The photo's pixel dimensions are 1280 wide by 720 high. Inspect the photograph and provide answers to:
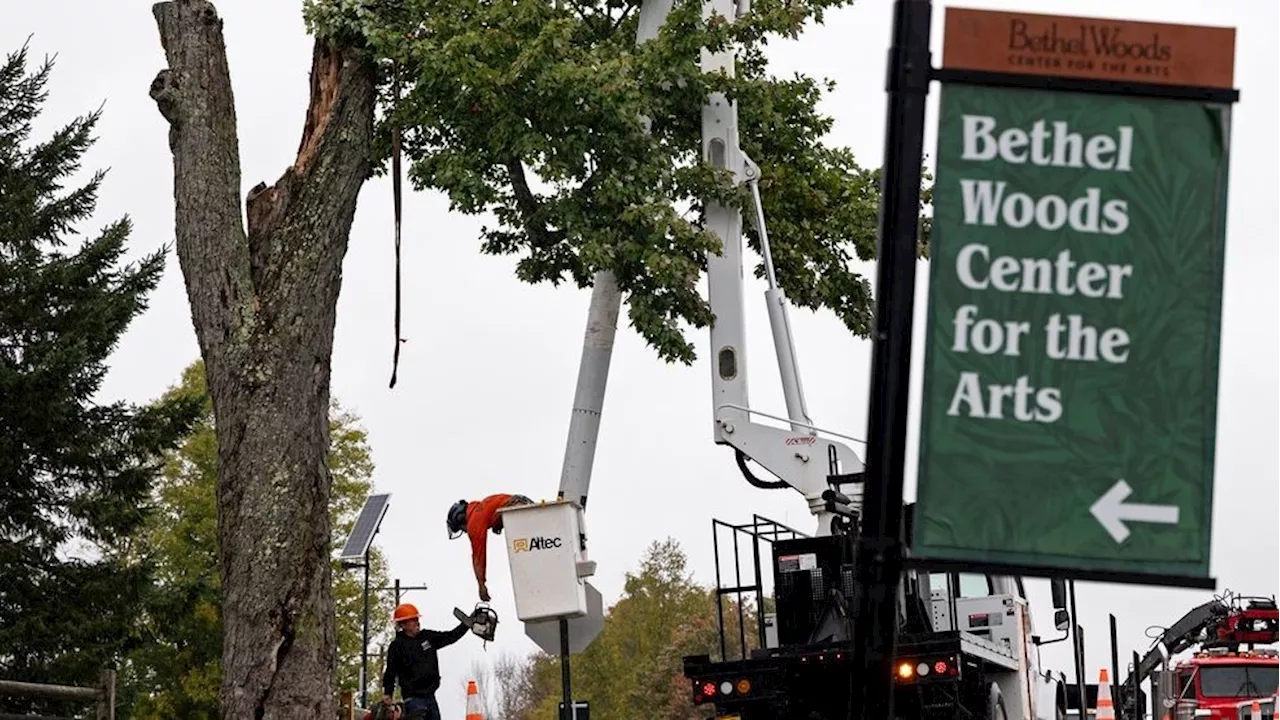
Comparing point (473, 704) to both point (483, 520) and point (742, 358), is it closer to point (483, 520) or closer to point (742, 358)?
point (483, 520)

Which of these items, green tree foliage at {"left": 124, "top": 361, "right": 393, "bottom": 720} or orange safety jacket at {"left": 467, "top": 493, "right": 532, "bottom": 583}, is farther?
green tree foliage at {"left": 124, "top": 361, "right": 393, "bottom": 720}

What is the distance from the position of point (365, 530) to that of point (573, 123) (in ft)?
17.1

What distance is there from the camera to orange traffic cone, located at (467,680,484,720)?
16625mm

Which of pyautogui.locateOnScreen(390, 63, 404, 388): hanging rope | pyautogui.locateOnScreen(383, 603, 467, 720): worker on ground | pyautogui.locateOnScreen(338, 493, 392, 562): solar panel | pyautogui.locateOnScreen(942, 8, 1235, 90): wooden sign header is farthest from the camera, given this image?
pyautogui.locateOnScreen(338, 493, 392, 562): solar panel

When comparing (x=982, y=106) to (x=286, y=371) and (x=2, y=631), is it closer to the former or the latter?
(x=286, y=371)

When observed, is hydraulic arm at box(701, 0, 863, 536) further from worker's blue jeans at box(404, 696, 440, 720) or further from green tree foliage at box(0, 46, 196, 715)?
green tree foliage at box(0, 46, 196, 715)

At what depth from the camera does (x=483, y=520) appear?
16.5 meters

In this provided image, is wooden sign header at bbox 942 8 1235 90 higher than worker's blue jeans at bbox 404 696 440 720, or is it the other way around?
wooden sign header at bbox 942 8 1235 90

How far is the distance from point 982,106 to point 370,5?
1322 cm

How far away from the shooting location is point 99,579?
109 feet

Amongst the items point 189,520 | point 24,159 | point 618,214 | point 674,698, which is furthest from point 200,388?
point 618,214

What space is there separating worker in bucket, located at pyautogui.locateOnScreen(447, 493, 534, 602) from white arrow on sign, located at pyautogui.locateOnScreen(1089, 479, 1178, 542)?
10.1 m

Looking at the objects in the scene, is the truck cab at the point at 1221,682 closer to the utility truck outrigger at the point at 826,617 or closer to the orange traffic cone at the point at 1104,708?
the utility truck outrigger at the point at 826,617

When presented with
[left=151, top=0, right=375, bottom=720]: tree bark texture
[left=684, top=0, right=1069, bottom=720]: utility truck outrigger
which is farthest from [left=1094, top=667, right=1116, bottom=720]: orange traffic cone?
[left=151, top=0, right=375, bottom=720]: tree bark texture
